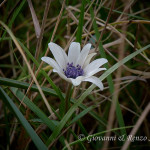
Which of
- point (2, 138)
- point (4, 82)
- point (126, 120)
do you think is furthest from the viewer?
point (126, 120)

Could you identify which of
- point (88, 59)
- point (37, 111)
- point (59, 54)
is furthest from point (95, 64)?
point (37, 111)

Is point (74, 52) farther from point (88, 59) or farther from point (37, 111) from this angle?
point (37, 111)

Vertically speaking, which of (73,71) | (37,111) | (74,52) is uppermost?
(74,52)

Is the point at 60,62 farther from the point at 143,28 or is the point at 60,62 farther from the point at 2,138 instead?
the point at 143,28

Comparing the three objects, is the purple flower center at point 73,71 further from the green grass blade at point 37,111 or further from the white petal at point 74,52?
the green grass blade at point 37,111

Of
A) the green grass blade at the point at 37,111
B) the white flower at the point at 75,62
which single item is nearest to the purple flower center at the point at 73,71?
the white flower at the point at 75,62

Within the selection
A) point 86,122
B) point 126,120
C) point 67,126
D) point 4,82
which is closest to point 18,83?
point 4,82
